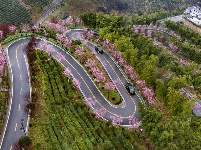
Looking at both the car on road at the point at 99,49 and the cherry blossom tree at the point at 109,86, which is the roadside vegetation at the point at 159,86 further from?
the cherry blossom tree at the point at 109,86

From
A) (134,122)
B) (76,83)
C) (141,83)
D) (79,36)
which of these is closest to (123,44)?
(141,83)

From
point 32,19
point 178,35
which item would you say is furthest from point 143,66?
point 32,19

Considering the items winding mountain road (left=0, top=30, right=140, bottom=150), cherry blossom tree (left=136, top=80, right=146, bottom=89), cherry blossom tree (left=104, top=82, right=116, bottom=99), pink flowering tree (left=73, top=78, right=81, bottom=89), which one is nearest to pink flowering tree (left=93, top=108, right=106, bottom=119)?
winding mountain road (left=0, top=30, right=140, bottom=150)

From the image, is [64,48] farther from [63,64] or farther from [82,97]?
[82,97]

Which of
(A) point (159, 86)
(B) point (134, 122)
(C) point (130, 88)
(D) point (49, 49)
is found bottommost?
(B) point (134, 122)

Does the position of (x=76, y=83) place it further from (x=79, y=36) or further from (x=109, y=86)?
(x=79, y=36)

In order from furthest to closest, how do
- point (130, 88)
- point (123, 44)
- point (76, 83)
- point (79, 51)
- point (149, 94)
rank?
point (123, 44) < point (79, 51) < point (130, 88) < point (149, 94) < point (76, 83)

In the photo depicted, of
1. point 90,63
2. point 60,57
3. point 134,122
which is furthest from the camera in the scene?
point 60,57

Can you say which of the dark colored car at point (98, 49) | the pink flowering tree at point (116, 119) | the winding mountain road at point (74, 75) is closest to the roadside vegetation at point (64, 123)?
→ the pink flowering tree at point (116, 119)

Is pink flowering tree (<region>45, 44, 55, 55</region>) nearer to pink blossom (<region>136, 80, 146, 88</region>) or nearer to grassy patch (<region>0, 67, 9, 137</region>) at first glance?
grassy patch (<region>0, 67, 9, 137</region>)
